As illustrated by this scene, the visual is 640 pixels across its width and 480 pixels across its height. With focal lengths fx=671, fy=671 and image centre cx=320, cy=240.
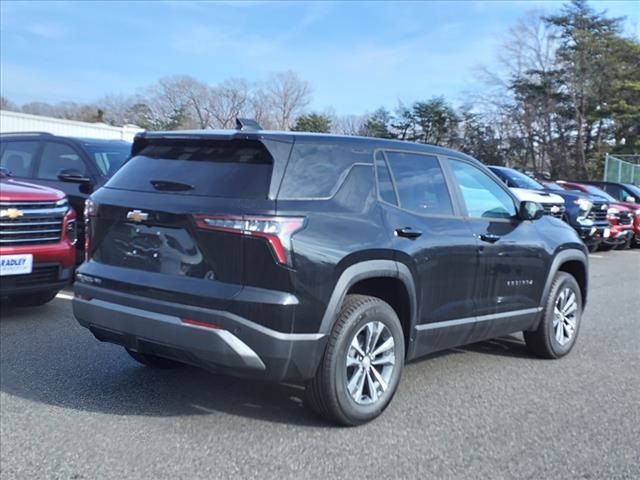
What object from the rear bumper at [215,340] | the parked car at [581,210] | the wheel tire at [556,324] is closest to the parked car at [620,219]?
the parked car at [581,210]

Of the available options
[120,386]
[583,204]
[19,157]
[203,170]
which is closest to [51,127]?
[19,157]

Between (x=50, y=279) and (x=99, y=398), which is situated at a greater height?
(x=50, y=279)

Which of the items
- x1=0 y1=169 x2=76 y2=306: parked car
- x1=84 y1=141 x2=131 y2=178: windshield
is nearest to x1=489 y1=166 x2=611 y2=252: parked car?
x1=84 y1=141 x2=131 y2=178: windshield

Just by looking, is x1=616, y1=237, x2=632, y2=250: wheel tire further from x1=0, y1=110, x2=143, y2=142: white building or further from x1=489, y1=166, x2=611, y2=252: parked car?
x1=0, y1=110, x2=143, y2=142: white building

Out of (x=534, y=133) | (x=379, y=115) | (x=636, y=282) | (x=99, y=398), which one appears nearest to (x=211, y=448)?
(x=99, y=398)

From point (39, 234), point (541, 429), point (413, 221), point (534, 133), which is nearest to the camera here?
point (541, 429)

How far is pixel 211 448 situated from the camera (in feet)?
12.6

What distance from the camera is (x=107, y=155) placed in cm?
919

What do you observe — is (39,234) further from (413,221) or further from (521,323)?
(521,323)

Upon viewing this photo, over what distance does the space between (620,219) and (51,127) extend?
21640 millimetres

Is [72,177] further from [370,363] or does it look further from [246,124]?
[370,363]

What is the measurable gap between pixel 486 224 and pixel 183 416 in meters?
2.71

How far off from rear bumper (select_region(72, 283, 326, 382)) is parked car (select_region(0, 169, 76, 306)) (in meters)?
2.81

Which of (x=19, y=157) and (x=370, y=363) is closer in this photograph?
(x=370, y=363)
